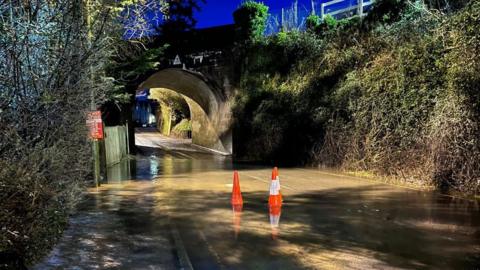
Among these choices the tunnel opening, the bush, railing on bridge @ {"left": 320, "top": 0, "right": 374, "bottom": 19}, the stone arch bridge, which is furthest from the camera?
the tunnel opening

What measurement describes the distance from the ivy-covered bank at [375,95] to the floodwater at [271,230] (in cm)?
138

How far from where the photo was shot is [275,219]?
8922 mm

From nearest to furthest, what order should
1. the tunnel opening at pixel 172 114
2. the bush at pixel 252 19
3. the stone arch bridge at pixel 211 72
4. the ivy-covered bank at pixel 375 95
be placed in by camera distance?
the ivy-covered bank at pixel 375 95 < the bush at pixel 252 19 < the stone arch bridge at pixel 211 72 < the tunnel opening at pixel 172 114

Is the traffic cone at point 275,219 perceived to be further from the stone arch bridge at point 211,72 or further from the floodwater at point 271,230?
the stone arch bridge at point 211,72

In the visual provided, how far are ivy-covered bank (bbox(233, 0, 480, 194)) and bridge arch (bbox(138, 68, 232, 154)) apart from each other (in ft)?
10.2

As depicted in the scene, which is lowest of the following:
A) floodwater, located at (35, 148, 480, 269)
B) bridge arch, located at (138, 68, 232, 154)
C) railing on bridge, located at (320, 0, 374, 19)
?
floodwater, located at (35, 148, 480, 269)

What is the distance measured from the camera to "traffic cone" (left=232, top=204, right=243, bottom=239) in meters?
8.13

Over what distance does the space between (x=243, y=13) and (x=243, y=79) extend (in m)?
3.84

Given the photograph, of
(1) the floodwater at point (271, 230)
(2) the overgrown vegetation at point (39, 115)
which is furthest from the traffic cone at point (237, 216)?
(2) the overgrown vegetation at point (39, 115)

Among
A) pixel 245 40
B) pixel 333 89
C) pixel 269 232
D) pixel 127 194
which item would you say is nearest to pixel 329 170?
pixel 333 89

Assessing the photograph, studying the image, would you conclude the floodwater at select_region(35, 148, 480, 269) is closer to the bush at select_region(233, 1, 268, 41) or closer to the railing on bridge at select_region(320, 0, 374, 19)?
the railing on bridge at select_region(320, 0, 374, 19)

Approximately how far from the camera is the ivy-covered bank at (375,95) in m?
11.8

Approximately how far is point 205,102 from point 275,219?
24.8 metres

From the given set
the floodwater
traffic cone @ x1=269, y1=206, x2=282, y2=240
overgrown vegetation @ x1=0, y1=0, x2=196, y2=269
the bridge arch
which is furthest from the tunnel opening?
overgrown vegetation @ x1=0, y1=0, x2=196, y2=269
